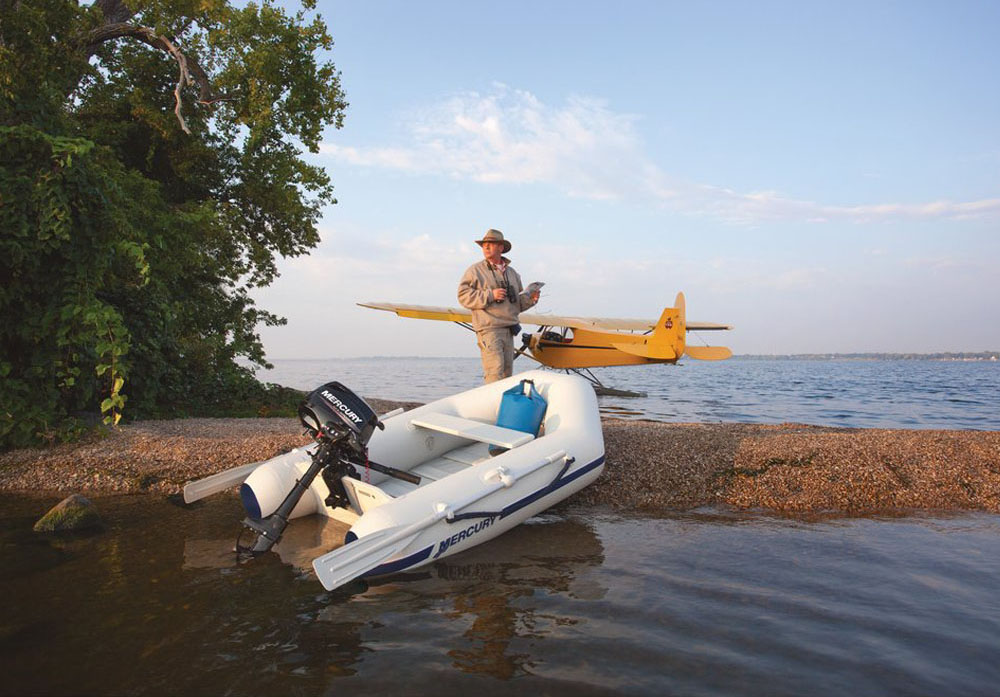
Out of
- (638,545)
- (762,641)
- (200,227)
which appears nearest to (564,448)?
(638,545)

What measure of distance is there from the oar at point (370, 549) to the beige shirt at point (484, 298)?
2.74 meters

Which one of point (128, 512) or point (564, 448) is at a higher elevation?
point (564, 448)

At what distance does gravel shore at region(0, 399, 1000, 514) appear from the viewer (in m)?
4.96

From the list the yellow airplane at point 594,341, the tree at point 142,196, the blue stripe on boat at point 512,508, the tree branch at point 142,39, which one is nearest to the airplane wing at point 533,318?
the yellow airplane at point 594,341

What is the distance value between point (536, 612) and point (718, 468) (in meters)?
3.22

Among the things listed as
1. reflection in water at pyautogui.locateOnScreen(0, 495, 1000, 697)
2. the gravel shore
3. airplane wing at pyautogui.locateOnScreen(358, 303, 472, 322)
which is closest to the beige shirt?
the gravel shore

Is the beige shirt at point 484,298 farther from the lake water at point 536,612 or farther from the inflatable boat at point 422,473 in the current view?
the lake water at point 536,612

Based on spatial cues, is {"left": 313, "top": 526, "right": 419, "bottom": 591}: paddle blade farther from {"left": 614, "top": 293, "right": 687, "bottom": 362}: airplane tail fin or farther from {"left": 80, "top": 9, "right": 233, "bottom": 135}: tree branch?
{"left": 614, "top": 293, "right": 687, "bottom": 362}: airplane tail fin

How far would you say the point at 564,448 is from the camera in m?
4.58

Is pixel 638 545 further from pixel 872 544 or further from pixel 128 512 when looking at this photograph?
pixel 128 512

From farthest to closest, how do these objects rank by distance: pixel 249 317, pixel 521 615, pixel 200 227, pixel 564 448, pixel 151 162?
pixel 249 317, pixel 151 162, pixel 200 227, pixel 564 448, pixel 521 615

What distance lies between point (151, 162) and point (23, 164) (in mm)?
7638

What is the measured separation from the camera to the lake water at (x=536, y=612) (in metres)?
2.44

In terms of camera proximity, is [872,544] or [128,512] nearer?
[872,544]
